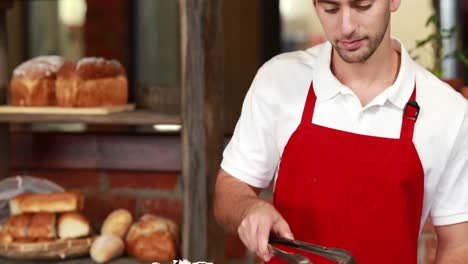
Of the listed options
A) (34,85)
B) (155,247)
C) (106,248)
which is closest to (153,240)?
(155,247)

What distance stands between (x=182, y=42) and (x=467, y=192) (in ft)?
2.87

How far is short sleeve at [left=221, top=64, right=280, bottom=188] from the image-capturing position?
1.95 metres

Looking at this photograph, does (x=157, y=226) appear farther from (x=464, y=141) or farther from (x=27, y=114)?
(x=464, y=141)

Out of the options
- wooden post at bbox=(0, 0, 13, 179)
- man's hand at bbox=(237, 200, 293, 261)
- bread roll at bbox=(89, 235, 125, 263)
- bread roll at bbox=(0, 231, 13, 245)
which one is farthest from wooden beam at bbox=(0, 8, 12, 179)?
man's hand at bbox=(237, 200, 293, 261)

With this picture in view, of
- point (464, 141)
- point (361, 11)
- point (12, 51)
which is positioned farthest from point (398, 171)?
point (12, 51)

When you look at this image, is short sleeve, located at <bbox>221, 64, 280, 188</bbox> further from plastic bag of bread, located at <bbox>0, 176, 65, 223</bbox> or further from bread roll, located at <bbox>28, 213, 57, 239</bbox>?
plastic bag of bread, located at <bbox>0, 176, 65, 223</bbox>

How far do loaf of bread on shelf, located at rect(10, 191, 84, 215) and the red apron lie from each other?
0.89 m

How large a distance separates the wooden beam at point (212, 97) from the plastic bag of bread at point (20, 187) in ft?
1.75

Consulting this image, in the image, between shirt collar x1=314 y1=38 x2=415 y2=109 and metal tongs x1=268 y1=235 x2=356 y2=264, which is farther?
shirt collar x1=314 y1=38 x2=415 y2=109

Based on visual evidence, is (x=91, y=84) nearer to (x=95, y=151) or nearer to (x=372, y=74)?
(x=95, y=151)

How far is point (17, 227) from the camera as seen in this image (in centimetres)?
259

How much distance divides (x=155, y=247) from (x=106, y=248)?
132 millimetres

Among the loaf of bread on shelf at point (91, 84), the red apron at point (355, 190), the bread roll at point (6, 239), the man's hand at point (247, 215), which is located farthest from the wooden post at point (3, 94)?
the red apron at point (355, 190)

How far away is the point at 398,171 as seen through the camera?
6.03ft
